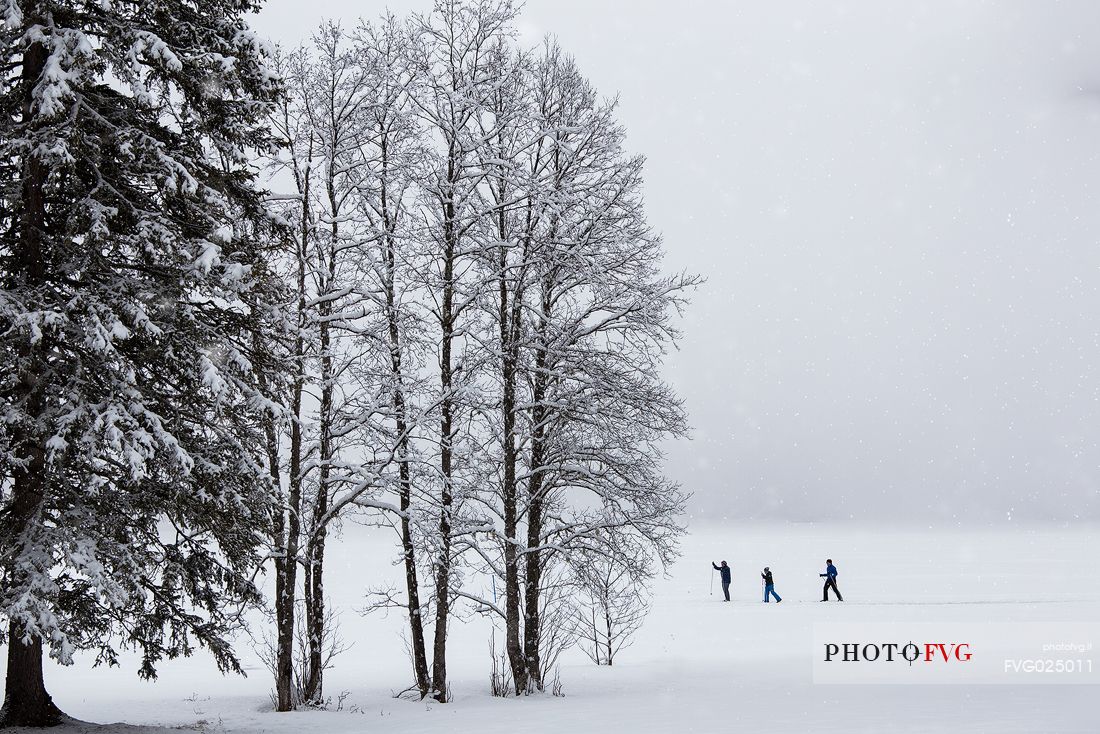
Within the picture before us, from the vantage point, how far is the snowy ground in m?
12.2

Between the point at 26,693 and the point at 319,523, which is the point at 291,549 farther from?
the point at 26,693

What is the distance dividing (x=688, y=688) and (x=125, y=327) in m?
11.6

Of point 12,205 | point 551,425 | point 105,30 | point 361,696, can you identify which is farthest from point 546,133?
point 361,696

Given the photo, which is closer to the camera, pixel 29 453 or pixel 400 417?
pixel 29 453

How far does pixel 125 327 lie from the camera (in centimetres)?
977

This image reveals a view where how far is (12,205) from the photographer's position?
1021 centimetres

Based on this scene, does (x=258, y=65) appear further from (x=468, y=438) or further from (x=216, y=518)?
(x=468, y=438)

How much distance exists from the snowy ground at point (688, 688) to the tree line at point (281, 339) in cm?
158

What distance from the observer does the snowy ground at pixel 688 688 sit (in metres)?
12.2

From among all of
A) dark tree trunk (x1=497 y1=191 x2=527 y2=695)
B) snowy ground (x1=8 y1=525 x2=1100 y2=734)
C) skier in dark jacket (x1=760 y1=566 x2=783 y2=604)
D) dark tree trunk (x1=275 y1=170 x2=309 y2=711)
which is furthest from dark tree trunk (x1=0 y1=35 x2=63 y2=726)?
skier in dark jacket (x1=760 y1=566 x2=783 y2=604)

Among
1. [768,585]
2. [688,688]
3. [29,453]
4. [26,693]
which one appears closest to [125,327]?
[29,453]

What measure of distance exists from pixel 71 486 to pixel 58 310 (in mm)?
1987

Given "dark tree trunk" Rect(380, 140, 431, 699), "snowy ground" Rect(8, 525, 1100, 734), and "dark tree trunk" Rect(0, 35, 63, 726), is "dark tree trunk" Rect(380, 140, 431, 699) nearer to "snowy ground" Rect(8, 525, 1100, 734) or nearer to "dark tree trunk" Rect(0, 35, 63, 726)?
"snowy ground" Rect(8, 525, 1100, 734)

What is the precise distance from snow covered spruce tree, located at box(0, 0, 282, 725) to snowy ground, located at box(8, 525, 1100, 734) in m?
2.90
